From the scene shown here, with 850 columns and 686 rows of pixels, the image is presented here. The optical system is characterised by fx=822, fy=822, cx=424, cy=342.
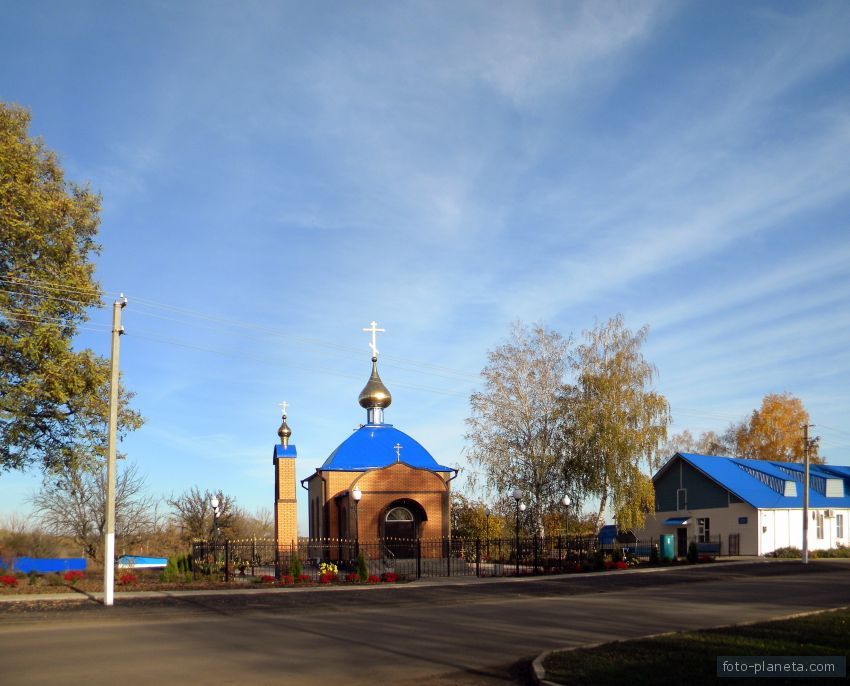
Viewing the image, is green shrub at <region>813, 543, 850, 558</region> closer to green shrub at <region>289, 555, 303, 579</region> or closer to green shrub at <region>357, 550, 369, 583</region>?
green shrub at <region>357, 550, 369, 583</region>

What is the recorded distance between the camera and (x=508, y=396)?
41594 mm

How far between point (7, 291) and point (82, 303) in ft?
6.66

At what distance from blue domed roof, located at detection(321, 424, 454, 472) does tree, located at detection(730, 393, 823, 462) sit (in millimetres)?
36955

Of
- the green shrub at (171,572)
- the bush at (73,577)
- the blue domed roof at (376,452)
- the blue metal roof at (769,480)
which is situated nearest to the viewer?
the bush at (73,577)

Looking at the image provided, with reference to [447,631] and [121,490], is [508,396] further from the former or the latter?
[447,631]

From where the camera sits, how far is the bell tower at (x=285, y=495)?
35250 mm

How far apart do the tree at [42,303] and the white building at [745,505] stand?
32221 mm

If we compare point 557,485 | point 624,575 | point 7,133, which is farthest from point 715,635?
point 557,485

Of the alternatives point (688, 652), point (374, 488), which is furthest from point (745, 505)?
point (688, 652)

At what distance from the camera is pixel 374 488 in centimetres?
3628

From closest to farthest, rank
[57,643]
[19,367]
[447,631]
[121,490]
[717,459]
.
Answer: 1. [57,643]
2. [447,631]
3. [19,367]
4. [121,490]
5. [717,459]

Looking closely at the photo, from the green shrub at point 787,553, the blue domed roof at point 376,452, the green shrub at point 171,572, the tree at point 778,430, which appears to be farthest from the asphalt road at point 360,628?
the tree at point 778,430

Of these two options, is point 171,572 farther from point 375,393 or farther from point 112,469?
point 375,393

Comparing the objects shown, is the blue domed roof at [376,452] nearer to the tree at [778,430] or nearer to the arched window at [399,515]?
the arched window at [399,515]
